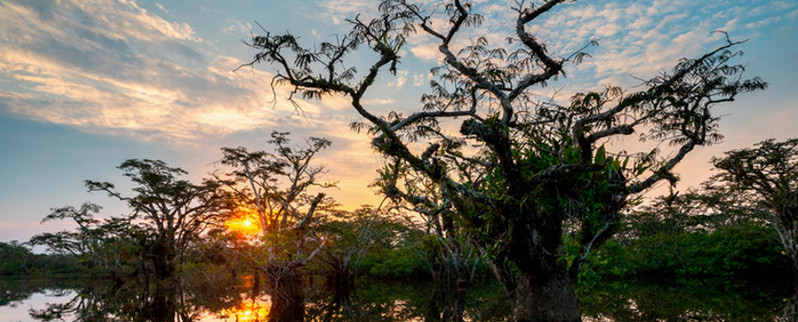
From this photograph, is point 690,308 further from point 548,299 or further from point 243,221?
point 243,221

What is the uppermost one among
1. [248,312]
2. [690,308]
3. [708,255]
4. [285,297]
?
[248,312]

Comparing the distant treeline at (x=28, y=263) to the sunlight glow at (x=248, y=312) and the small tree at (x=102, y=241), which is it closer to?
the small tree at (x=102, y=241)

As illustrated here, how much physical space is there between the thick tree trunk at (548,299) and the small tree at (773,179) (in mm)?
19082

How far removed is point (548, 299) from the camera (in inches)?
306

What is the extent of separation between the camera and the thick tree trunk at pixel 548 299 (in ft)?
25.3

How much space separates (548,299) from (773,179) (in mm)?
20030

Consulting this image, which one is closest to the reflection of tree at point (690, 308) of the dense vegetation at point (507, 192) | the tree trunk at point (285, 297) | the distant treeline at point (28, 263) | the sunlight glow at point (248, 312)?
the dense vegetation at point (507, 192)

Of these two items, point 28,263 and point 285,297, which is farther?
point 28,263

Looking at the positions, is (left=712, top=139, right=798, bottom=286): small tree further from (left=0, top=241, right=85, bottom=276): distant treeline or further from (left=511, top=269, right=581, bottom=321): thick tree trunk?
(left=0, top=241, right=85, bottom=276): distant treeline

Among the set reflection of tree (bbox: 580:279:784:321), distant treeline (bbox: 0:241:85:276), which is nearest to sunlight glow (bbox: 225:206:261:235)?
reflection of tree (bbox: 580:279:784:321)

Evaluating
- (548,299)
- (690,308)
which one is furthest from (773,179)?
(548,299)

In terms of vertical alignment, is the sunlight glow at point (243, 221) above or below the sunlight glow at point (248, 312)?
above

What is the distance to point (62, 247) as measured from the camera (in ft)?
131

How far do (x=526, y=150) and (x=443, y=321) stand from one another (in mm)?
A: 6460
